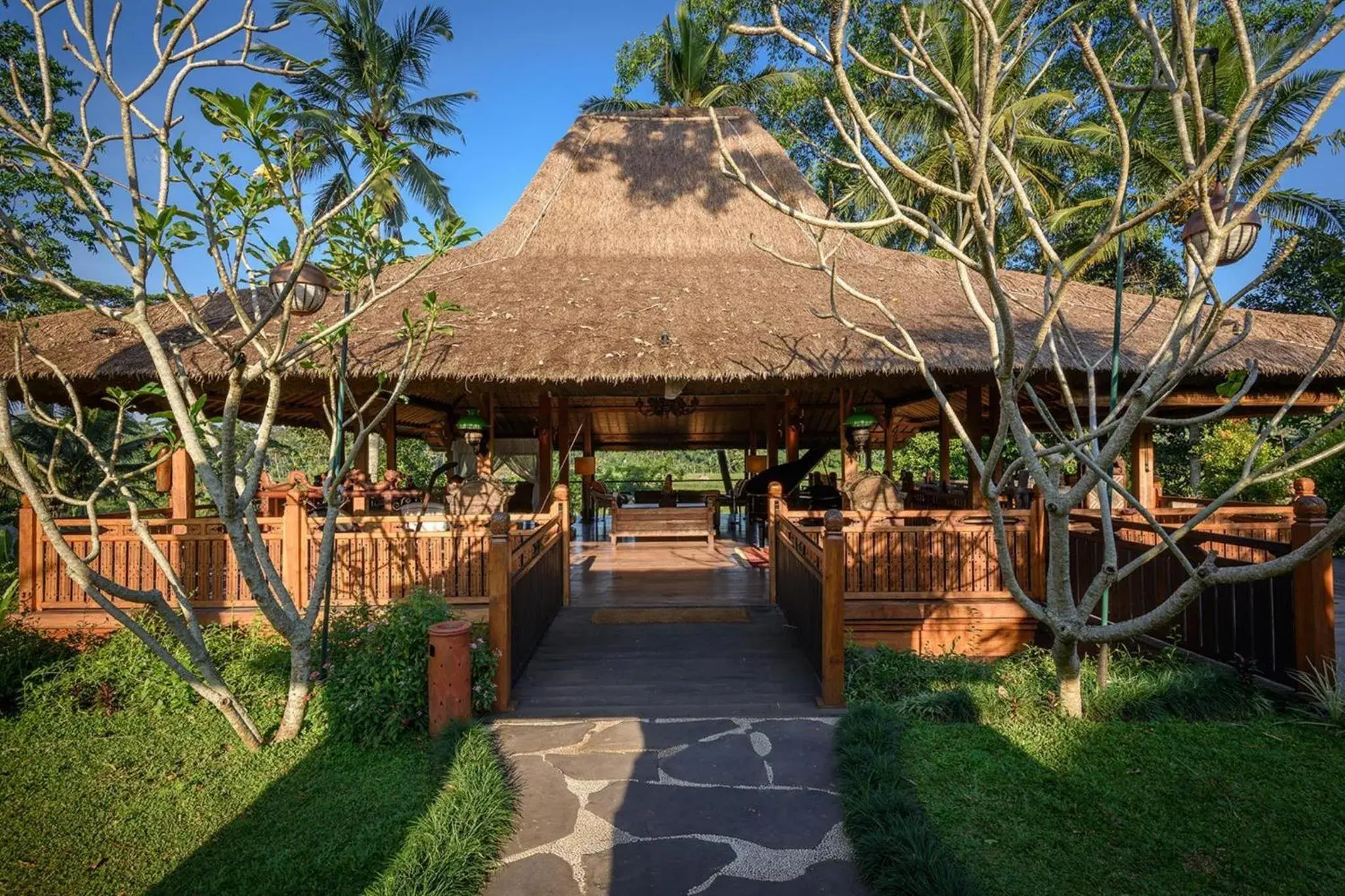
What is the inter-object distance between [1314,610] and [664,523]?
6642mm

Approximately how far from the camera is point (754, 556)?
838 centimetres

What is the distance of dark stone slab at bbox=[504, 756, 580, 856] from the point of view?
8.96 feet

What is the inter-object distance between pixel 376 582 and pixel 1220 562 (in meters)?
6.03

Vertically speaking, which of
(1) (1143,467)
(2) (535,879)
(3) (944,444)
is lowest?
(2) (535,879)

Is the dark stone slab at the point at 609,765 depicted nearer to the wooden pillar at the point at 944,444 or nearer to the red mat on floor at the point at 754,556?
the red mat on floor at the point at 754,556

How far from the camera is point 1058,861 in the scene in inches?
98.3

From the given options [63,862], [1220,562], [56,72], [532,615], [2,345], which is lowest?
[63,862]

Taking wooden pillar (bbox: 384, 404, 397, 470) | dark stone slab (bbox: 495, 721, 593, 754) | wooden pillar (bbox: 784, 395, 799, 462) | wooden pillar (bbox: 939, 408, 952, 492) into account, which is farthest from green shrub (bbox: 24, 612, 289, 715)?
wooden pillar (bbox: 939, 408, 952, 492)

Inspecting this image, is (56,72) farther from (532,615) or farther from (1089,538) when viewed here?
(1089,538)

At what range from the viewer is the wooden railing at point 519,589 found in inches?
154

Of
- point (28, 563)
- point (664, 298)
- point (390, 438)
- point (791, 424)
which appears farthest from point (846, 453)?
point (28, 563)

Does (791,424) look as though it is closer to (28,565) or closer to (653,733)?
(653,733)

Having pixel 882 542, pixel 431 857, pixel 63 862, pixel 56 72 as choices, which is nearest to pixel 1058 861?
pixel 431 857

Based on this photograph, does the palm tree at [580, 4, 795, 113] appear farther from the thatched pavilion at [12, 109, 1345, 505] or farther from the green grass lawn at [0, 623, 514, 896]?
the green grass lawn at [0, 623, 514, 896]
